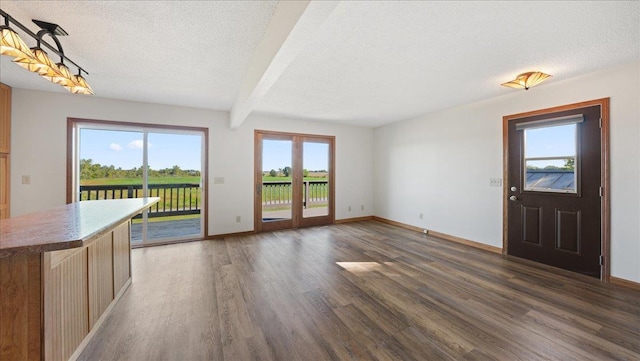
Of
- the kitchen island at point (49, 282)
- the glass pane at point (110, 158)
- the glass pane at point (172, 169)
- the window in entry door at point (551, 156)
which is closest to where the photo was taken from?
the kitchen island at point (49, 282)

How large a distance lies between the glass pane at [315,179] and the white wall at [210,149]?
12.5 inches

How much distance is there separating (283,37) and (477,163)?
3.83 meters

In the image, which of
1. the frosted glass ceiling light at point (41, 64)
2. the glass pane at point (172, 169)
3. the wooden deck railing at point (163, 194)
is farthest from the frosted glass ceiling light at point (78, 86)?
the wooden deck railing at point (163, 194)

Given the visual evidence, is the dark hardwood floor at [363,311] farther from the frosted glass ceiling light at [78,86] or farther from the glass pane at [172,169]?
the frosted glass ceiling light at [78,86]

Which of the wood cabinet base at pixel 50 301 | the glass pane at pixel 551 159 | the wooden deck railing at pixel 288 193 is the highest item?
the glass pane at pixel 551 159

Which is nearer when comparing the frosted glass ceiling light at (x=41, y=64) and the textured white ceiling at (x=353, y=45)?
the frosted glass ceiling light at (x=41, y=64)

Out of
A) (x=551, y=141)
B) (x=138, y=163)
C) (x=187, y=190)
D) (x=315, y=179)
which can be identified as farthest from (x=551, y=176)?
(x=187, y=190)

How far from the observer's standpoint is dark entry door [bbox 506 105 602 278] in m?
2.86

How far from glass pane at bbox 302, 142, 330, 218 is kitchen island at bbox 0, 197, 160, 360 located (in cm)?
392

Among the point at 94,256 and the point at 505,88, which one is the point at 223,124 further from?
the point at 505,88

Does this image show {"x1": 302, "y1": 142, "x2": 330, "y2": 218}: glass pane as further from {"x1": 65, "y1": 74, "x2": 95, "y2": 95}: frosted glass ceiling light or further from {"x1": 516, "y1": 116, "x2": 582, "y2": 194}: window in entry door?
{"x1": 65, "y1": 74, "x2": 95, "y2": 95}: frosted glass ceiling light

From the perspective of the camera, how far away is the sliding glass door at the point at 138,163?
397 centimetres

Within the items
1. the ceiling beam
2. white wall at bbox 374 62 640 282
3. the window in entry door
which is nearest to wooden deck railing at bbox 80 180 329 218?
white wall at bbox 374 62 640 282

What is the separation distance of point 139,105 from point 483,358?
546 centimetres
